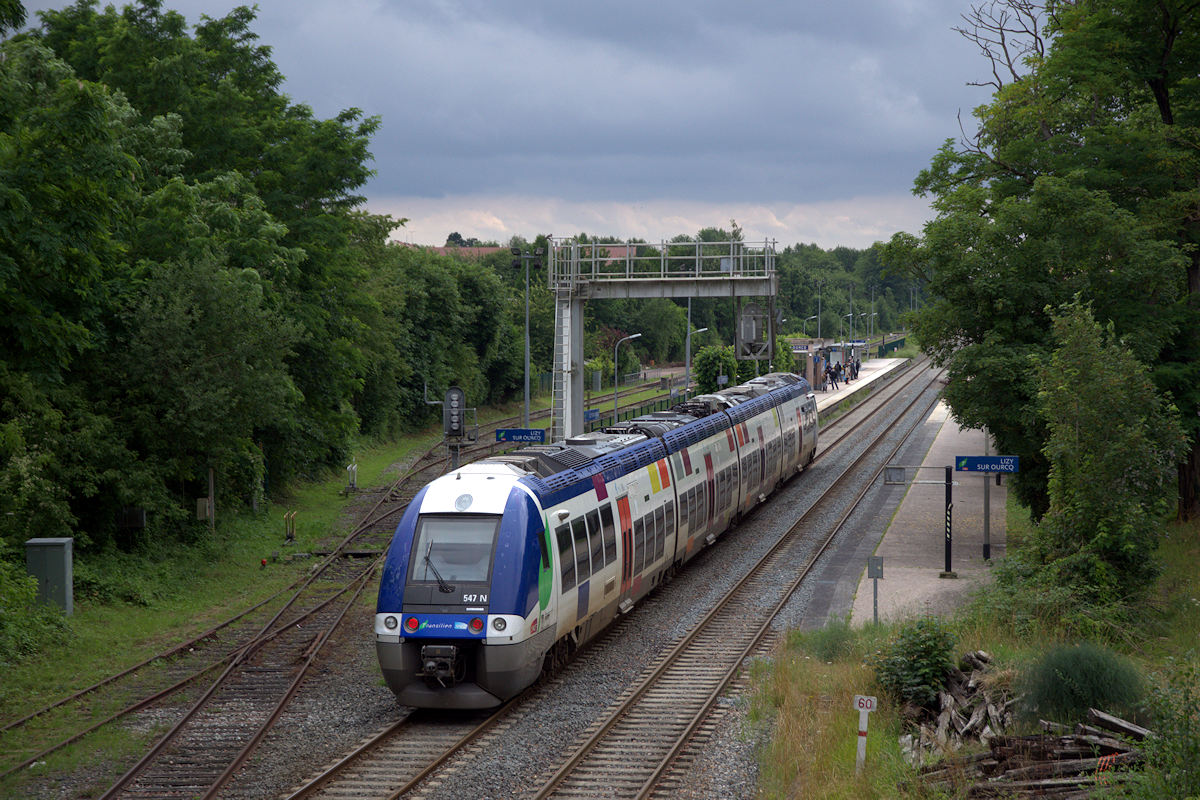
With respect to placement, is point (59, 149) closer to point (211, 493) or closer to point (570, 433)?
point (211, 493)

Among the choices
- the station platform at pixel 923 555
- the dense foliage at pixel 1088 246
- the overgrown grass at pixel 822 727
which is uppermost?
the dense foliage at pixel 1088 246

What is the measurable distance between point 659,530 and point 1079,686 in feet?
34.1

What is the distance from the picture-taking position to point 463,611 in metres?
13.4

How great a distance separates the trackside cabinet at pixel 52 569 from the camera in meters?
17.8

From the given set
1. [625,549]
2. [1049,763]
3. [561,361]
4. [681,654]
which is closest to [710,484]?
[625,549]

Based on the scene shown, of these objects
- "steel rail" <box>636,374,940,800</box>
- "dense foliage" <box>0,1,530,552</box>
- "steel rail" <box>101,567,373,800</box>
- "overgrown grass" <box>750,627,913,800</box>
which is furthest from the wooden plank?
"dense foliage" <box>0,1,530,552</box>

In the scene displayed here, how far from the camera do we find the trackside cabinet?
1778 cm

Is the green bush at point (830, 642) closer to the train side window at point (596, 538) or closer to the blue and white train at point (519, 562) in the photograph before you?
the blue and white train at point (519, 562)

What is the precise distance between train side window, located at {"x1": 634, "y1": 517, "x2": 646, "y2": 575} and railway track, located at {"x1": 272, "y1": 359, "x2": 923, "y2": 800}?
3.86 feet

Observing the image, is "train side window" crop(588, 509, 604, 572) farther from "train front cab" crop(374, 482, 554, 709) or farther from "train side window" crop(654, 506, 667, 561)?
"train side window" crop(654, 506, 667, 561)

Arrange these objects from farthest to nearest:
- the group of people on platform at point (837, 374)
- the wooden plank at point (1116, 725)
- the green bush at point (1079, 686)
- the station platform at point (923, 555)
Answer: the group of people on platform at point (837, 374)
the station platform at point (923, 555)
the green bush at point (1079, 686)
the wooden plank at point (1116, 725)

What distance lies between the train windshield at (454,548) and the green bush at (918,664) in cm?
531

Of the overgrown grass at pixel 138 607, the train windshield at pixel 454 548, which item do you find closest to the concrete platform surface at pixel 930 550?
the train windshield at pixel 454 548

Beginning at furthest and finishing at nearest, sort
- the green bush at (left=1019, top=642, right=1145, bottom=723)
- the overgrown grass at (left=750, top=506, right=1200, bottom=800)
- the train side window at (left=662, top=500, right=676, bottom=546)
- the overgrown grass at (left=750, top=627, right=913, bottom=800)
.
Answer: the train side window at (left=662, top=500, right=676, bottom=546) < the green bush at (left=1019, top=642, right=1145, bottom=723) < the overgrown grass at (left=750, top=627, right=913, bottom=800) < the overgrown grass at (left=750, top=506, right=1200, bottom=800)
